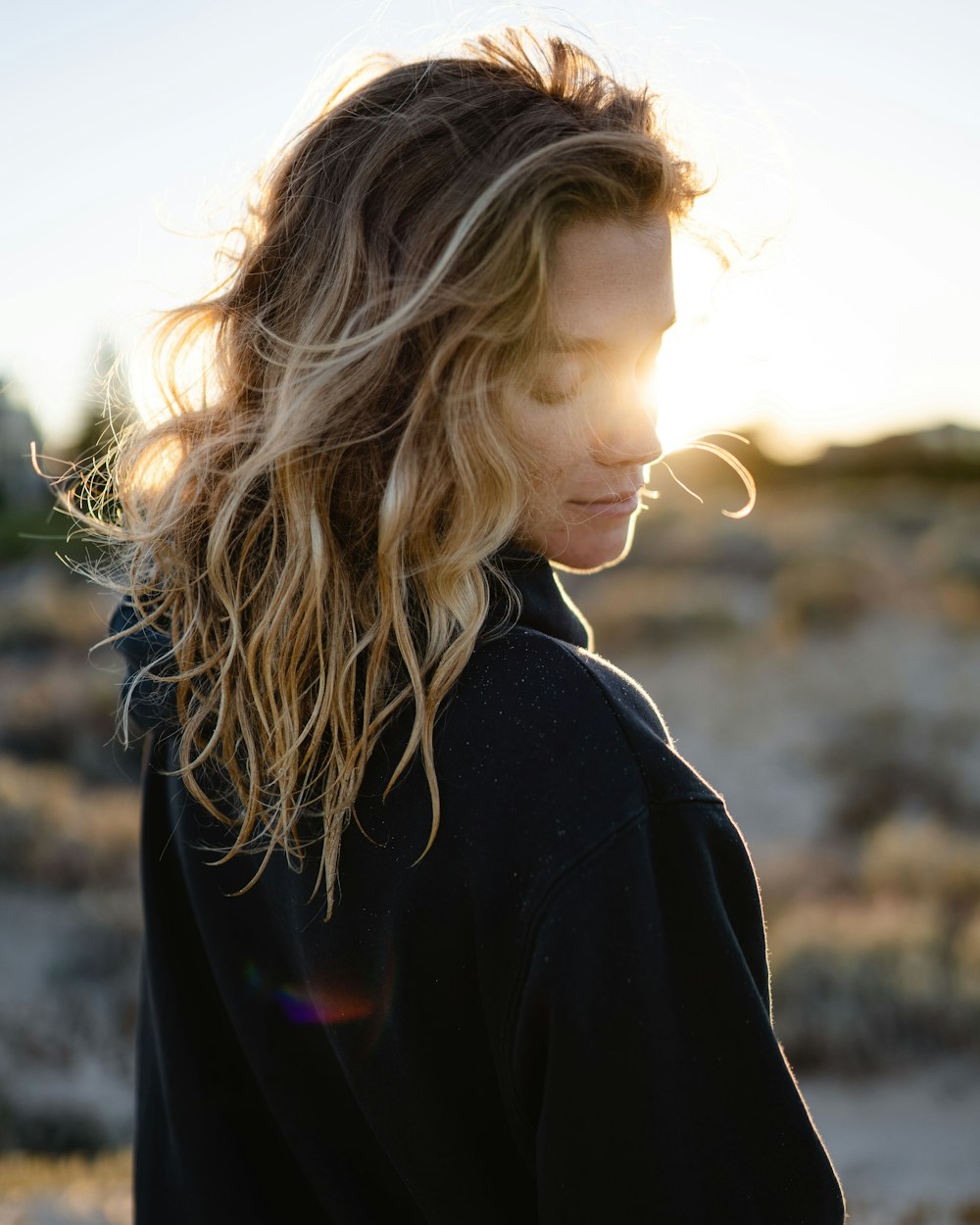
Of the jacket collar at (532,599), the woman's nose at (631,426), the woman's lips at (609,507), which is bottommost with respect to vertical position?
the jacket collar at (532,599)

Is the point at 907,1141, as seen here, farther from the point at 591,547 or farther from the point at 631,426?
the point at 631,426

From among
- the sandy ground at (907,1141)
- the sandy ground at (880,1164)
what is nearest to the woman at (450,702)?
the sandy ground at (880,1164)

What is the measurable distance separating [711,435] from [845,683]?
8.93 meters

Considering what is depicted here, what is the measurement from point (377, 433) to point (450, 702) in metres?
0.30

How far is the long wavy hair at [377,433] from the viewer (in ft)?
3.28

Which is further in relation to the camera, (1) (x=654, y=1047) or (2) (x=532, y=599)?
(2) (x=532, y=599)

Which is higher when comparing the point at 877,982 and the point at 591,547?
the point at 591,547

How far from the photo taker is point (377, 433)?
1045 mm

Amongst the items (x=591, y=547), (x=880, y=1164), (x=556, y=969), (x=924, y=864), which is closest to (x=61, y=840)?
(x=880, y=1164)

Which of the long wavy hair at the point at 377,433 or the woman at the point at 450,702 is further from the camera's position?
the long wavy hair at the point at 377,433

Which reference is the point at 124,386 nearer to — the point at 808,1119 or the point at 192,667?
the point at 192,667

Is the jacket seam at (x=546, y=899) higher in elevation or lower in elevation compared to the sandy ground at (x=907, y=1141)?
higher

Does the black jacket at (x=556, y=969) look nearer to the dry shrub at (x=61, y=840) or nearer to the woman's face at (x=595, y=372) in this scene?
the woman's face at (x=595, y=372)

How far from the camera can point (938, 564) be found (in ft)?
47.7
